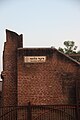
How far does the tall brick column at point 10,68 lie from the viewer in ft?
49.0

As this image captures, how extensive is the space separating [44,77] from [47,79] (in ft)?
0.73

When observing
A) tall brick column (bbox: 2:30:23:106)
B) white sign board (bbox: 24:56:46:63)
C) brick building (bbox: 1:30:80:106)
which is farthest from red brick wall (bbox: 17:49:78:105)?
tall brick column (bbox: 2:30:23:106)

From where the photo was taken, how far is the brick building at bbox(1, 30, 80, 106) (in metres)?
14.2

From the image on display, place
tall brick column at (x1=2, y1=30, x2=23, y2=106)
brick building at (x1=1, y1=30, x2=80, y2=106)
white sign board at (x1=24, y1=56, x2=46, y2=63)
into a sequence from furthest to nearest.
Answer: tall brick column at (x1=2, y1=30, x2=23, y2=106) < white sign board at (x1=24, y1=56, x2=46, y2=63) < brick building at (x1=1, y1=30, x2=80, y2=106)

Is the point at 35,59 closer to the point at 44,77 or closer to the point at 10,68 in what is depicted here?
the point at 44,77

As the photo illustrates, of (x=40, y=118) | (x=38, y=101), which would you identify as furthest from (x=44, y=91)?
(x=40, y=118)

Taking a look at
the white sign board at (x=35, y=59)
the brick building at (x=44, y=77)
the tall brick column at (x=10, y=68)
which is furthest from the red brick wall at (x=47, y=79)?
the tall brick column at (x=10, y=68)

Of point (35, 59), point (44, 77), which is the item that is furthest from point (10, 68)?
point (44, 77)

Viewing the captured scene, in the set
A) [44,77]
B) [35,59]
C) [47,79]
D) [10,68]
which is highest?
[35,59]

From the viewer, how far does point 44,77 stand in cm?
1440

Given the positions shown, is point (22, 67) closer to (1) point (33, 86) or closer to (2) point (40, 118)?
(1) point (33, 86)

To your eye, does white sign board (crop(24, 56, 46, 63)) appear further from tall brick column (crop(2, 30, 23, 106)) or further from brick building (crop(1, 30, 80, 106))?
tall brick column (crop(2, 30, 23, 106))

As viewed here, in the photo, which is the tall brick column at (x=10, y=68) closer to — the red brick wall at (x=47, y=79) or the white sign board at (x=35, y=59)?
the red brick wall at (x=47, y=79)

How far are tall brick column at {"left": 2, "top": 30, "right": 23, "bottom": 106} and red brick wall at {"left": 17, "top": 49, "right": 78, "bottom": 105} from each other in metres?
0.88
